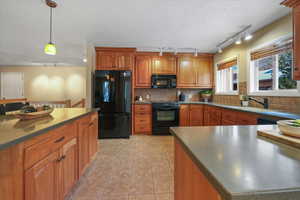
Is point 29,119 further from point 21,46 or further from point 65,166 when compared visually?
point 21,46

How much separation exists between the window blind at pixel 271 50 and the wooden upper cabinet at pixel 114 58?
2714 mm

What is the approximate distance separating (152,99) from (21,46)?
3.86 metres

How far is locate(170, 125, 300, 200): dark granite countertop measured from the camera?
1.20 ft

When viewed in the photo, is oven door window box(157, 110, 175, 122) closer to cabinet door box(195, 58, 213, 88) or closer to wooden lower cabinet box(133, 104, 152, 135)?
wooden lower cabinet box(133, 104, 152, 135)

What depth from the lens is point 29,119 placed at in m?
1.36

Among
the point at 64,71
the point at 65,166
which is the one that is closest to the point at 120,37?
the point at 65,166

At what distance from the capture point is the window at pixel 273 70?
226 centimetres

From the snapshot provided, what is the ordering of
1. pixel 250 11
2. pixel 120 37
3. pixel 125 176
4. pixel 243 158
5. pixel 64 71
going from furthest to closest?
1. pixel 64 71
2. pixel 120 37
3. pixel 250 11
4. pixel 125 176
5. pixel 243 158

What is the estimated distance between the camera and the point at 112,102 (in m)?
3.59

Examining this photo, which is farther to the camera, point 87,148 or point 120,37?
point 120,37

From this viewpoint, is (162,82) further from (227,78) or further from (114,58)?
(227,78)

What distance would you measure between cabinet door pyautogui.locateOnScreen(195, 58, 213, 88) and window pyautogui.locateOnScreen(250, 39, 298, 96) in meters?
1.47

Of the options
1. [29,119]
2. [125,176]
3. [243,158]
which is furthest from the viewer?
[125,176]

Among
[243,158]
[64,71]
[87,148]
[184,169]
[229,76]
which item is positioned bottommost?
[87,148]
